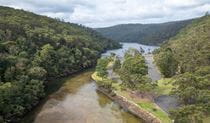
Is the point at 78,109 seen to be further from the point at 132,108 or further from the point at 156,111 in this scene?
the point at 156,111

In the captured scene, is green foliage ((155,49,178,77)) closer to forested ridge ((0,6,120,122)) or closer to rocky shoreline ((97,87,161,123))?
rocky shoreline ((97,87,161,123))

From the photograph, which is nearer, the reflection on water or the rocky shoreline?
the rocky shoreline

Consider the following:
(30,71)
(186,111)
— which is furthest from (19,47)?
(186,111)

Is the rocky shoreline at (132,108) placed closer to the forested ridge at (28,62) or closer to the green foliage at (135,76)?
the green foliage at (135,76)

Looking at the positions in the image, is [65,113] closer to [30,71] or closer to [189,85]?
[30,71]

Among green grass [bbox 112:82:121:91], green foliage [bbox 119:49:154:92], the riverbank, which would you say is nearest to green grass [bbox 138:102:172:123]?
the riverbank

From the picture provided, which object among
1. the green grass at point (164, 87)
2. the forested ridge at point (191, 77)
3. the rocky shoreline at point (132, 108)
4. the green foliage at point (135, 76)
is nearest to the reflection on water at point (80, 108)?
the rocky shoreline at point (132, 108)

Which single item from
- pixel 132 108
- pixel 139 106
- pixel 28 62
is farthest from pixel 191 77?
pixel 28 62
